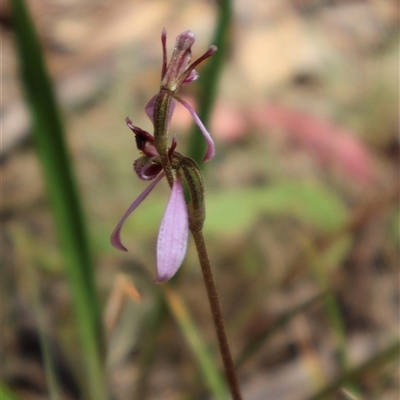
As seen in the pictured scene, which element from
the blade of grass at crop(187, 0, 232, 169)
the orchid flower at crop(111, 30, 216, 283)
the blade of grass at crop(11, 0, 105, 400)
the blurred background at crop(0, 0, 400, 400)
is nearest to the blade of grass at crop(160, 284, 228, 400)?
the blurred background at crop(0, 0, 400, 400)

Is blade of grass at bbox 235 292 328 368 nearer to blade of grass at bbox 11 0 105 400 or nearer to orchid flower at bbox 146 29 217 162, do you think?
blade of grass at bbox 11 0 105 400

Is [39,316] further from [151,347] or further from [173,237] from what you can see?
[173,237]

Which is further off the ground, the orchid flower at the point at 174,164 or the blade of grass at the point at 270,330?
the orchid flower at the point at 174,164

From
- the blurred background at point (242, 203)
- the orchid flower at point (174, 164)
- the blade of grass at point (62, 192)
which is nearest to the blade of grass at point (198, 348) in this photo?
the blurred background at point (242, 203)

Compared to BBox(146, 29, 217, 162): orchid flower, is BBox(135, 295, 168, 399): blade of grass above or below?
below

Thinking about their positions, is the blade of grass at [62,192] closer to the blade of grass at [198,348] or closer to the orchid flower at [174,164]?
the blade of grass at [198,348]

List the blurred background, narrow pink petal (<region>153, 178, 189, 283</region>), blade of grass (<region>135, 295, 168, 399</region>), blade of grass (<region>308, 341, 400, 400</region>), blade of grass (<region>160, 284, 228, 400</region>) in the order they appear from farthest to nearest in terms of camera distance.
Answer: the blurred background
blade of grass (<region>135, 295, 168, 399</region>)
blade of grass (<region>160, 284, 228, 400</region>)
blade of grass (<region>308, 341, 400, 400</region>)
narrow pink petal (<region>153, 178, 189, 283</region>)

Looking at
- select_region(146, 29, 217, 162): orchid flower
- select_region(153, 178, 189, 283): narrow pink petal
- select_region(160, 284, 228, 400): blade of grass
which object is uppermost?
select_region(146, 29, 217, 162): orchid flower
